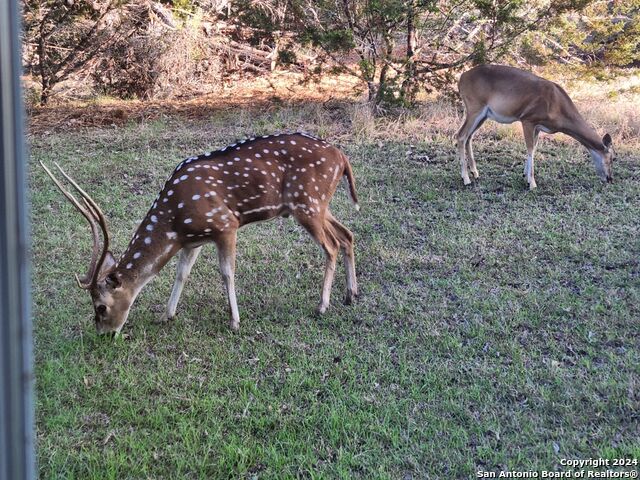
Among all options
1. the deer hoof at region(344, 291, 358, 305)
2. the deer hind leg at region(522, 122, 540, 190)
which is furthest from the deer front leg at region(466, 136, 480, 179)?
the deer hoof at region(344, 291, 358, 305)

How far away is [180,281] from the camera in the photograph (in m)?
5.17

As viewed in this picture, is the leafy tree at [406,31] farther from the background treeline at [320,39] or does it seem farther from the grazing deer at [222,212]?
the grazing deer at [222,212]

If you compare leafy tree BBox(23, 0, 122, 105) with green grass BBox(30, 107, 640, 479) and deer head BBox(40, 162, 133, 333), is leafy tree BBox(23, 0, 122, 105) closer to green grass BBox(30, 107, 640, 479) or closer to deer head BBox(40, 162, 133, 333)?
green grass BBox(30, 107, 640, 479)

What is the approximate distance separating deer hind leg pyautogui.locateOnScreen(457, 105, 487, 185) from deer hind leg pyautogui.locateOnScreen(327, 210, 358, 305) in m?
3.17

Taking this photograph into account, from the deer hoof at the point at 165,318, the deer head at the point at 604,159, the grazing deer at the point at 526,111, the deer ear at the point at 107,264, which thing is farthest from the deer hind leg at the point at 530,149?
the deer ear at the point at 107,264

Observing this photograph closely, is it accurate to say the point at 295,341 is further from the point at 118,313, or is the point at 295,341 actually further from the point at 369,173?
the point at 369,173

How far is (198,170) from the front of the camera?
5.00m

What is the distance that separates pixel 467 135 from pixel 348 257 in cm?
394

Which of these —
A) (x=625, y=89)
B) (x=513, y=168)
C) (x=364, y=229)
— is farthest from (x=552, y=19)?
(x=364, y=229)

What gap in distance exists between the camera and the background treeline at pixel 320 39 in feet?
37.2

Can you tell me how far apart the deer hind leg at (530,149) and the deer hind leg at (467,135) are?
0.63 metres

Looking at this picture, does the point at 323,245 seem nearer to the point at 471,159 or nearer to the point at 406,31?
the point at 471,159

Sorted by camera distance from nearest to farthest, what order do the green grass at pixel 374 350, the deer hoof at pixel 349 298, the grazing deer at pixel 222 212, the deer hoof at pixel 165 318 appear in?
the green grass at pixel 374 350, the grazing deer at pixel 222 212, the deer hoof at pixel 165 318, the deer hoof at pixel 349 298

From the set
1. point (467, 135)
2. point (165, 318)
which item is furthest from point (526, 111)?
point (165, 318)
